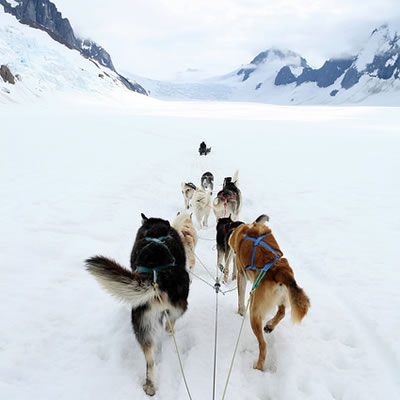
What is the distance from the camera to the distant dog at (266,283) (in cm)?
235

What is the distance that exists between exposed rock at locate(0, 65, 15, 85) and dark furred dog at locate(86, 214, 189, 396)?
43.8m

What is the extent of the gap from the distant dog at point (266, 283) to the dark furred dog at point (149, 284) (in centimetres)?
67

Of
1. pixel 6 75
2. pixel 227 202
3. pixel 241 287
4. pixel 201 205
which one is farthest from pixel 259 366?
pixel 6 75

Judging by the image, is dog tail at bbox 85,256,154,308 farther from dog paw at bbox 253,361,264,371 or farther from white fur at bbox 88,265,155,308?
dog paw at bbox 253,361,264,371

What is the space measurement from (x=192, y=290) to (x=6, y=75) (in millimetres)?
44898

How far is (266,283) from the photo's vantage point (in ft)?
8.30

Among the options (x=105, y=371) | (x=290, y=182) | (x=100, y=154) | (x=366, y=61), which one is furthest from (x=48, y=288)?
(x=366, y=61)

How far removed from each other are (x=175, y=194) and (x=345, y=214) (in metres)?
4.81

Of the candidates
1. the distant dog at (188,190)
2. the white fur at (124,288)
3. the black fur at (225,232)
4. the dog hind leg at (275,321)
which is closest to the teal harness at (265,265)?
the dog hind leg at (275,321)

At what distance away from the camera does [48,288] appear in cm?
370

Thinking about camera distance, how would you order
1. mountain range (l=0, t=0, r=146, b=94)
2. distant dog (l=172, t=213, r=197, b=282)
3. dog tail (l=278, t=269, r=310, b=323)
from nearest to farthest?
dog tail (l=278, t=269, r=310, b=323), distant dog (l=172, t=213, r=197, b=282), mountain range (l=0, t=0, r=146, b=94)

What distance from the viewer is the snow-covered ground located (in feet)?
8.46

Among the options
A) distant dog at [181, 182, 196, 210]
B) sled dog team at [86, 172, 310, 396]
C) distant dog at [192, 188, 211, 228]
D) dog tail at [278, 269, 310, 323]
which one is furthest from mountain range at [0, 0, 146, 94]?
dog tail at [278, 269, 310, 323]

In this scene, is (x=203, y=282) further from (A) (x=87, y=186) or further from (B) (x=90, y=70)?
(B) (x=90, y=70)
